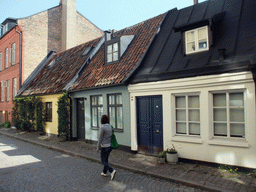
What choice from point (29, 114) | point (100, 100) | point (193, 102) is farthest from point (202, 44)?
point (29, 114)

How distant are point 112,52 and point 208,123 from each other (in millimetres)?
6859

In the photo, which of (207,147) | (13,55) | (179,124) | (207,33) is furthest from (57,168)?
(13,55)

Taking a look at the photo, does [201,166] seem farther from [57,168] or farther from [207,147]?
[57,168]

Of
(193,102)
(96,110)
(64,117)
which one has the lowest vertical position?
(64,117)

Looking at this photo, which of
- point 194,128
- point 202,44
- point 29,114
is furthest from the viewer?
point 29,114

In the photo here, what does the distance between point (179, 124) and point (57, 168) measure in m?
4.57

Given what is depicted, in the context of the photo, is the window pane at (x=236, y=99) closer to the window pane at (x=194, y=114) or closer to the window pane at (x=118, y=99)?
the window pane at (x=194, y=114)

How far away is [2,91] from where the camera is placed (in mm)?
22922

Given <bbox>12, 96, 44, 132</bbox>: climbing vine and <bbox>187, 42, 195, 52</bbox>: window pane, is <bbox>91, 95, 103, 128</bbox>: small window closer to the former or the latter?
<bbox>187, 42, 195, 52</bbox>: window pane

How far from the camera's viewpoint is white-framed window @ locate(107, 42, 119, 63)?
37.1ft

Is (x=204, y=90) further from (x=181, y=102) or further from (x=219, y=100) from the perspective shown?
(x=181, y=102)

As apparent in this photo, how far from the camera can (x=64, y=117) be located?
12508 millimetres

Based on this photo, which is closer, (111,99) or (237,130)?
(237,130)

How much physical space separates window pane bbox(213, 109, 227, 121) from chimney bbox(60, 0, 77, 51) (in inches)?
704
